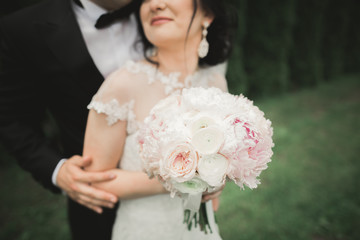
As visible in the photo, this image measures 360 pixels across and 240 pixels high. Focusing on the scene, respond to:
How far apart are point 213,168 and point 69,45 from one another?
1.03 meters

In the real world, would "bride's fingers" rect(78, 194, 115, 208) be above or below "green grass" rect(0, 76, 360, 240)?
above

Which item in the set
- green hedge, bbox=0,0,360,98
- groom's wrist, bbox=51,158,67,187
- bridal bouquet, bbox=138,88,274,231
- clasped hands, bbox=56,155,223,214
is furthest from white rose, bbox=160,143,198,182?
green hedge, bbox=0,0,360,98

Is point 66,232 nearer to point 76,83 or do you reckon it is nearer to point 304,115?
point 76,83

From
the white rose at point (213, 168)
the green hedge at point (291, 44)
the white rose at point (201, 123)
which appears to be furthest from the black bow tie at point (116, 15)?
the green hedge at point (291, 44)

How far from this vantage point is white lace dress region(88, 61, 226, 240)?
146 cm

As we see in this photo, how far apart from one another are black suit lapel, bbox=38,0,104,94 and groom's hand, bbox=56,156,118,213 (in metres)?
0.44

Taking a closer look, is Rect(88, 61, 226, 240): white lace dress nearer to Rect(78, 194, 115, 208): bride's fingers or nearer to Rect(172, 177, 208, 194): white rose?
Rect(78, 194, 115, 208): bride's fingers

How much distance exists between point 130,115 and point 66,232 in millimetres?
2439

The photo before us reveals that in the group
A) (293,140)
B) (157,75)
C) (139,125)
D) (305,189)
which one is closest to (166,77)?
(157,75)

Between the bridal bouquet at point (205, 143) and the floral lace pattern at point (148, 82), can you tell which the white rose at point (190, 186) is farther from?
the floral lace pattern at point (148, 82)

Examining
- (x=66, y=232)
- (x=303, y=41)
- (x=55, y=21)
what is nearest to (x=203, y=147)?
(x=55, y=21)

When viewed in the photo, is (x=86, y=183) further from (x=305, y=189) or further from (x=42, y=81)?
(x=305, y=189)

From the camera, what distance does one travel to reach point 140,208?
1718 mm

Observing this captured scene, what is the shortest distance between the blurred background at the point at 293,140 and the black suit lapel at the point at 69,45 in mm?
2478
